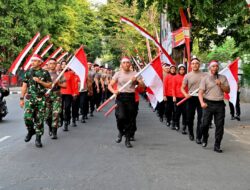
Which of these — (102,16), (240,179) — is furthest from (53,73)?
(102,16)

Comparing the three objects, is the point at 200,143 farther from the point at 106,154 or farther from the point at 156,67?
the point at 106,154

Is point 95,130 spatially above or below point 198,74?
below

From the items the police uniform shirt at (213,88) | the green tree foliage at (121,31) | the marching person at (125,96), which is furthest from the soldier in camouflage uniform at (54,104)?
the green tree foliage at (121,31)

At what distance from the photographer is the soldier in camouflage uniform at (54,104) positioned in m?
12.8

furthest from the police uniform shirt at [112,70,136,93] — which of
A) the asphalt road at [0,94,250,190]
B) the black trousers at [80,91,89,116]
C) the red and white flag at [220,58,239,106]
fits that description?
the black trousers at [80,91,89,116]

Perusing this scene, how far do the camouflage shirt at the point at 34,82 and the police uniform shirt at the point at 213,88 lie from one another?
3.07 meters

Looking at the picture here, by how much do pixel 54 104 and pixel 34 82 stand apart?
2.16 m

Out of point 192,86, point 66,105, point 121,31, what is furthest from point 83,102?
point 121,31

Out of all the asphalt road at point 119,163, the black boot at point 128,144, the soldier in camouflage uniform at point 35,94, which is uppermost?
the soldier in camouflage uniform at point 35,94

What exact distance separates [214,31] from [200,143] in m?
10.2

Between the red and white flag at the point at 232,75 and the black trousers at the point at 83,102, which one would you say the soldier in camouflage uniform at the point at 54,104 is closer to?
Answer: the red and white flag at the point at 232,75

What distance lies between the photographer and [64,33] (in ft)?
187

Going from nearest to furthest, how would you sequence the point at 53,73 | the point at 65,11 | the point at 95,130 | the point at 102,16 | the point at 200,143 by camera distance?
the point at 200,143 < the point at 53,73 < the point at 95,130 < the point at 65,11 < the point at 102,16

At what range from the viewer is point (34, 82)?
431 inches
